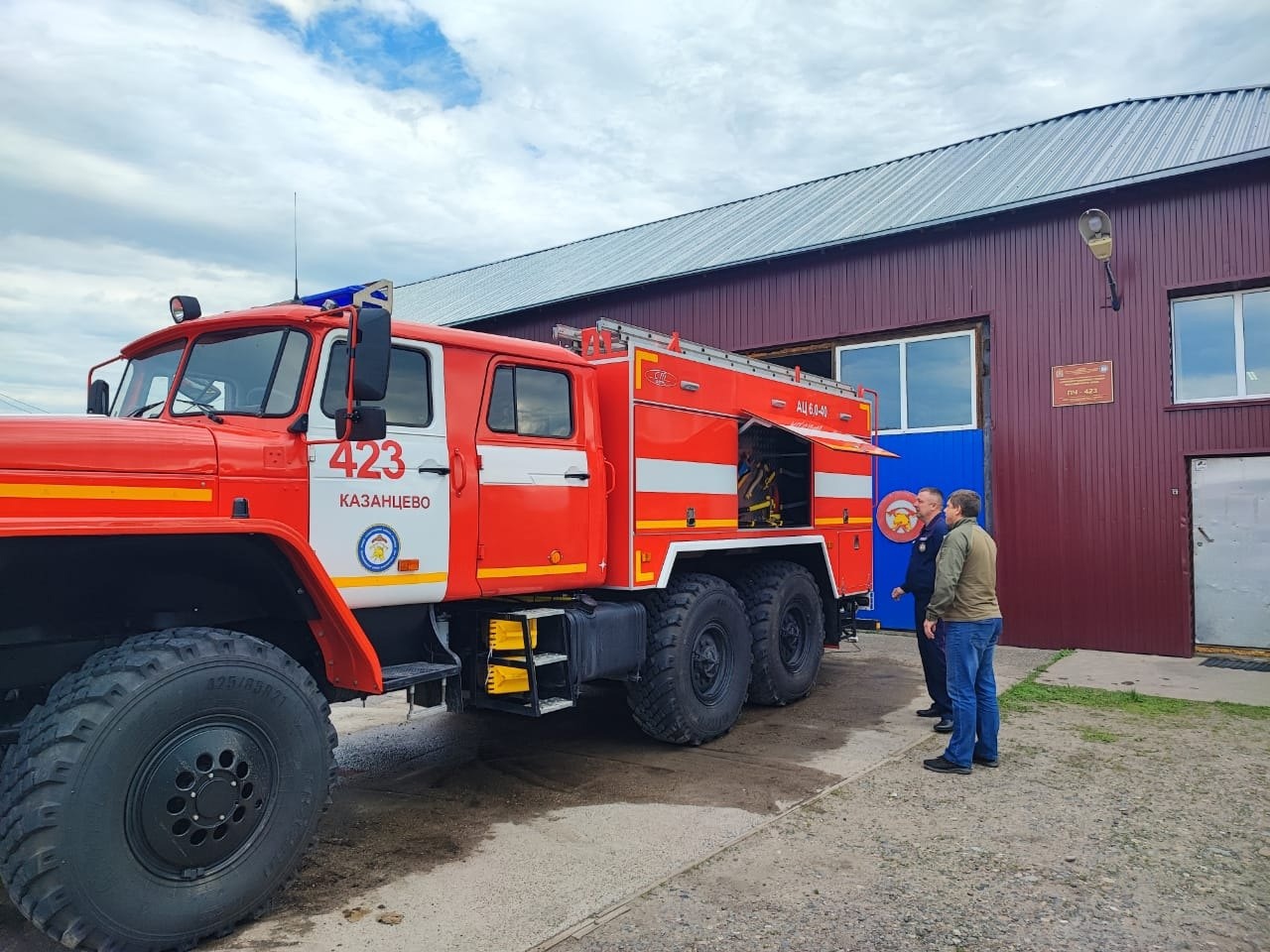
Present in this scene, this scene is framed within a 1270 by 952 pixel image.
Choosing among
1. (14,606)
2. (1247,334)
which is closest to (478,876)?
(14,606)

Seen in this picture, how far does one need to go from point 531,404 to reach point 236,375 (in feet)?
5.77

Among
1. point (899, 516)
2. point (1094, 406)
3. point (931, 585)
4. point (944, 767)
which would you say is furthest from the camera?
point (899, 516)

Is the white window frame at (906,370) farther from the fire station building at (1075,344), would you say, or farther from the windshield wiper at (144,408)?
the windshield wiper at (144,408)

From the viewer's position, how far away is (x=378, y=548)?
475 cm

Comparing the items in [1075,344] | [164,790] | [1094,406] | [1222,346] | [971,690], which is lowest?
[971,690]

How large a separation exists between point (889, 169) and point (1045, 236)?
5.13m

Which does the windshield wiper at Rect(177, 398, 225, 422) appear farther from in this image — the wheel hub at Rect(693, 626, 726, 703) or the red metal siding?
the red metal siding

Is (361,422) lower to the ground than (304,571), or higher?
higher

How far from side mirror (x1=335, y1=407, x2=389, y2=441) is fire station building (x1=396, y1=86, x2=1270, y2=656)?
27.4 feet

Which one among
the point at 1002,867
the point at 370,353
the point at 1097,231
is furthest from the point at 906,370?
the point at 370,353

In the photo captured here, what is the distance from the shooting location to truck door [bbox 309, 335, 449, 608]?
14.9 ft

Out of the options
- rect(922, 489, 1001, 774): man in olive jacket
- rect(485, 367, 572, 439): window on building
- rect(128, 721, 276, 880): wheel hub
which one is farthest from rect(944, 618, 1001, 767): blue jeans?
rect(128, 721, 276, 880): wheel hub

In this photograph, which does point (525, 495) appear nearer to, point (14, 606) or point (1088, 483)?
point (14, 606)

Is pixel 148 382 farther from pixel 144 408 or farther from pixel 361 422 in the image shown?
pixel 361 422
